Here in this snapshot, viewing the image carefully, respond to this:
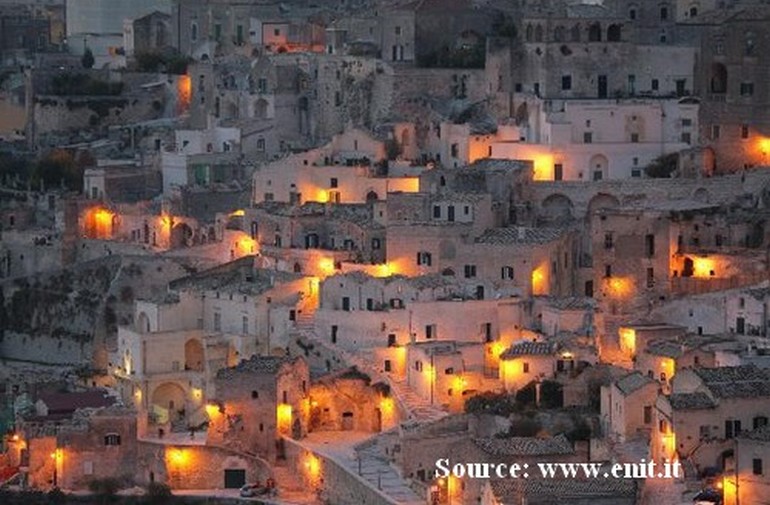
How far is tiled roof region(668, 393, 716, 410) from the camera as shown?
52.8 metres

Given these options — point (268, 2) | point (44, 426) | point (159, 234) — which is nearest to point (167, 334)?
point (44, 426)

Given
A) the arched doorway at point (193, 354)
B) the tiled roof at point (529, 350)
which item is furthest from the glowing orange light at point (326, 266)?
the tiled roof at point (529, 350)

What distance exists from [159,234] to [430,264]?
9.70 metres

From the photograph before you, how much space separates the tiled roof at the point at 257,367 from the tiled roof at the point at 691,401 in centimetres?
833

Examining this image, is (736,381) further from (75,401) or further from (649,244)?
(75,401)

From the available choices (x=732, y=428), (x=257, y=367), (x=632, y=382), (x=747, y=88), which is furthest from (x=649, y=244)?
(x=732, y=428)

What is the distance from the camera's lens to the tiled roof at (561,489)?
5128 cm

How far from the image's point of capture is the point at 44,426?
60.3 m

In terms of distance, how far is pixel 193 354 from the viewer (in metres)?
63.1

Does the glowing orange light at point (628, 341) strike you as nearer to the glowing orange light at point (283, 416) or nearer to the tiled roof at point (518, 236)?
the tiled roof at point (518, 236)

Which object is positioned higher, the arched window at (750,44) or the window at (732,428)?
the arched window at (750,44)

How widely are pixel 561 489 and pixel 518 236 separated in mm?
11484

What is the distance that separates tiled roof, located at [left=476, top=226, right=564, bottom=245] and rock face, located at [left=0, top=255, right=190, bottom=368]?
24.6 feet

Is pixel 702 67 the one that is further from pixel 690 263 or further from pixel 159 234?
pixel 159 234
